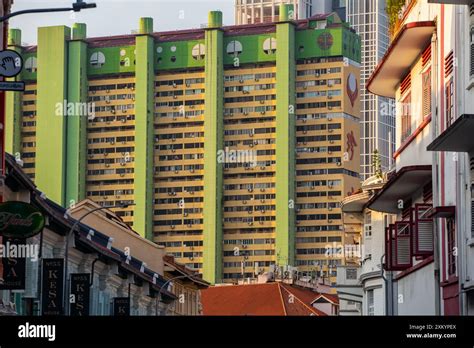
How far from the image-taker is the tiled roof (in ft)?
460

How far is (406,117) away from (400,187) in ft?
6.98

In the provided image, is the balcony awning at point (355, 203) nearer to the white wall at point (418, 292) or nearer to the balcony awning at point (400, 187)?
the balcony awning at point (400, 187)

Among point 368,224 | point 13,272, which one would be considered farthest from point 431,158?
point 368,224

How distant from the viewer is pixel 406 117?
3934 cm

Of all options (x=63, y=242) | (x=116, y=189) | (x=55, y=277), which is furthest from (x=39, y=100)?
(x=55, y=277)

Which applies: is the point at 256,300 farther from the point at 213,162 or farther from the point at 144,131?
the point at 213,162

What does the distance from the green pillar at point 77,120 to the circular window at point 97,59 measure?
200 cm

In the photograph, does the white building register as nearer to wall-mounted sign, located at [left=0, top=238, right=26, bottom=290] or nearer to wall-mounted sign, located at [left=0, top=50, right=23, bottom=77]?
wall-mounted sign, located at [left=0, top=50, right=23, bottom=77]

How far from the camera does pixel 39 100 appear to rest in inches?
6122

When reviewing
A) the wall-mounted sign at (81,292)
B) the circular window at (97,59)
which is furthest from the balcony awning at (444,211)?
the circular window at (97,59)

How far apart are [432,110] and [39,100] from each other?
408 ft

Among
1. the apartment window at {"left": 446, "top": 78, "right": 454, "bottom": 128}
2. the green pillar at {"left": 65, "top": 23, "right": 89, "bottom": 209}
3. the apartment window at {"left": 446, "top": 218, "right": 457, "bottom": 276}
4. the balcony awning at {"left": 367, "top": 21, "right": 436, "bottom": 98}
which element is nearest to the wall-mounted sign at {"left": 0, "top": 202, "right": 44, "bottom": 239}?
the balcony awning at {"left": 367, "top": 21, "right": 436, "bottom": 98}

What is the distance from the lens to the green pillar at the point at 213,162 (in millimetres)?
189125
